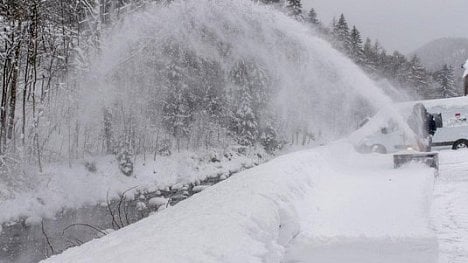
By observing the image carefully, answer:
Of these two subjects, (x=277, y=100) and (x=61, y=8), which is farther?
(x=277, y=100)

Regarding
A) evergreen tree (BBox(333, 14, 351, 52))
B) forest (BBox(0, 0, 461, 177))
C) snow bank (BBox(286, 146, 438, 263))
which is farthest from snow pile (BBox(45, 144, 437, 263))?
evergreen tree (BBox(333, 14, 351, 52))

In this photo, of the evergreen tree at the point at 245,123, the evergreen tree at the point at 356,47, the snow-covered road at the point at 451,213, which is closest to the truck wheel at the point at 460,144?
the snow-covered road at the point at 451,213

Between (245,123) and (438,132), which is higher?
(245,123)

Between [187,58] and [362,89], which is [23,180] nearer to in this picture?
[362,89]

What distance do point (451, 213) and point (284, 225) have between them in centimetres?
337

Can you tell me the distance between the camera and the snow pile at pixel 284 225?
4484mm

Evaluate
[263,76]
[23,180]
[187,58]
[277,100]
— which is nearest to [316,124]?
[277,100]

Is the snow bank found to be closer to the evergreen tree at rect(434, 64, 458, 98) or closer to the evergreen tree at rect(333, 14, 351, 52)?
the evergreen tree at rect(333, 14, 351, 52)

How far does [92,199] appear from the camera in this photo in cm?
2094

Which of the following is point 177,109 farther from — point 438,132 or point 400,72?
point 400,72

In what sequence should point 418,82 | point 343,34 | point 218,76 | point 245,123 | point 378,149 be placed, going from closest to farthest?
point 378,149 → point 218,76 → point 245,123 → point 343,34 → point 418,82

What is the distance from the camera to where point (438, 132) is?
2219 cm

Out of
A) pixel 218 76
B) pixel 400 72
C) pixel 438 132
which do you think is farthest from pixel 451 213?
pixel 400 72

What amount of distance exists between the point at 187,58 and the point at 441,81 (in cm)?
6595
